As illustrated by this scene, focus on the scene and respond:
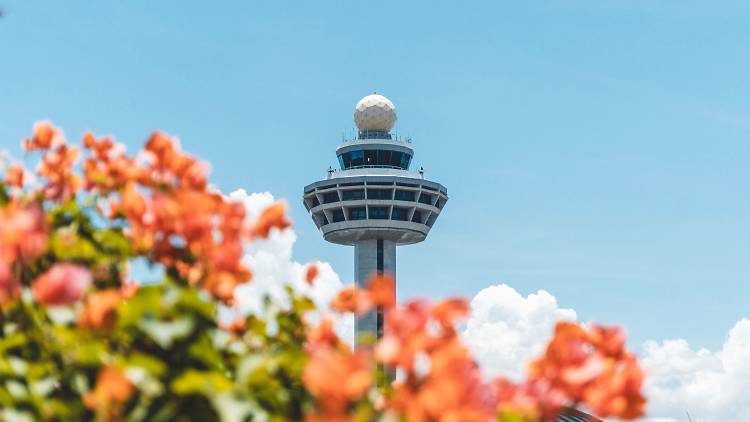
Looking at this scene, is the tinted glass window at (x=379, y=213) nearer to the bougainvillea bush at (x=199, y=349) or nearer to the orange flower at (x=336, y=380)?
the bougainvillea bush at (x=199, y=349)

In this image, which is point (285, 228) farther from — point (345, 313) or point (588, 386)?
point (588, 386)

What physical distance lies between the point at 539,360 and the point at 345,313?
1.76 m

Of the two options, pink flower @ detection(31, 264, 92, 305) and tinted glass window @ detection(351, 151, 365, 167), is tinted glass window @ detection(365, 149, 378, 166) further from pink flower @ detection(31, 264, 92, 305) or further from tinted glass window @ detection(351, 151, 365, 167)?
pink flower @ detection(31, 264, 92, 305)

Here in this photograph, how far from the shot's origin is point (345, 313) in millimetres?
5727

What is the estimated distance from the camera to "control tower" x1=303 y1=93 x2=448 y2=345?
322 feet

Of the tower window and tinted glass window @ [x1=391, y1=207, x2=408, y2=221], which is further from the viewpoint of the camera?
tinted glass window @ [x1=391, y1=207, x2=408, y2=221]

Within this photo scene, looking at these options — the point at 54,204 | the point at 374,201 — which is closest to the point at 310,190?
the point at 374,201

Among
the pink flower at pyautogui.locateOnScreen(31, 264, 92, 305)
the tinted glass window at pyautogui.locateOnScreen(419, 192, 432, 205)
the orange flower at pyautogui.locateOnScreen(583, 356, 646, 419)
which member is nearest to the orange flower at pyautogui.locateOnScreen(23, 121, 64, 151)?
the pink flower at pyautogui.locateOnScreen(31, 264, 92, 305)

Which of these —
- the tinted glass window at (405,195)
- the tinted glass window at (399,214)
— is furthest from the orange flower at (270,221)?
the tinted glass window at (399,214)

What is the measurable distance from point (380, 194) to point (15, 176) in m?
91.7

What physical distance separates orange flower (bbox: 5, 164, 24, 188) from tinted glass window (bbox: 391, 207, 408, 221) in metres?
92.2

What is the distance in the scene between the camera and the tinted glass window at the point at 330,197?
99238 millimetres

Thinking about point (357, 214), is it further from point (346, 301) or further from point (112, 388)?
point (112, 388)

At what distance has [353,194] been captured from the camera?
98438 mm
